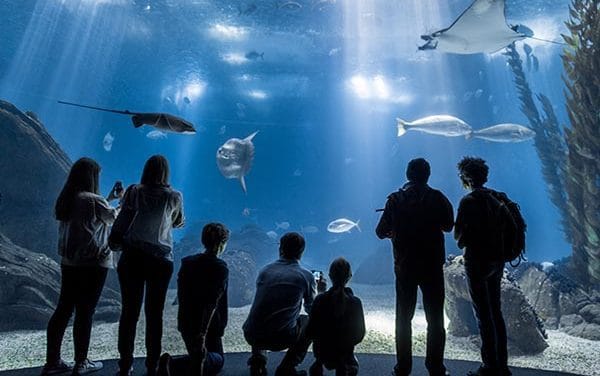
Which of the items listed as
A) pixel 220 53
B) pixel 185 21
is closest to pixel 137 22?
pixel 185 21

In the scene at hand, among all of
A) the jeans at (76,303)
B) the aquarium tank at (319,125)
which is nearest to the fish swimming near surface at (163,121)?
the aquarium tank at (319,125)

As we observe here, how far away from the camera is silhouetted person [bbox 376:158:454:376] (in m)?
2.94

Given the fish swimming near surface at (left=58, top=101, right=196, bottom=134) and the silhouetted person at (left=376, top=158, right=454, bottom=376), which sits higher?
the fish swimming near surface at (left=58, top=101, right=196, bottom=134)

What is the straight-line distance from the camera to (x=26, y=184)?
858cm

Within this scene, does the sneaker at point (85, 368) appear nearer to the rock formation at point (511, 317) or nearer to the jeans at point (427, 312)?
the jeans at point (427, 312)

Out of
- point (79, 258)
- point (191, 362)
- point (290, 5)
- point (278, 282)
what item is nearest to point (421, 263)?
point (278, 282)

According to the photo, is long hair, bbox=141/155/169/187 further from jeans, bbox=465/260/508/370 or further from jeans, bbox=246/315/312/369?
jeans, bbox=465/260/508/370

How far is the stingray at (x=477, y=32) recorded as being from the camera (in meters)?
6.90

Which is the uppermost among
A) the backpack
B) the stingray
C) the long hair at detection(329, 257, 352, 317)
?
the stingray

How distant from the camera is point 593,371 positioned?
411 cm

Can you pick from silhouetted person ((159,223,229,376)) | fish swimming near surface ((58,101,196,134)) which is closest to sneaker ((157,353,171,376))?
silhouetted person ((159,223,229,376))

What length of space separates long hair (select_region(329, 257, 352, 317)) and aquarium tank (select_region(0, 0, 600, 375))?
1505 millimetres

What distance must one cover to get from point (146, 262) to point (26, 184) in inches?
306

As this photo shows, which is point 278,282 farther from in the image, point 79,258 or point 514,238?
point 514,238
